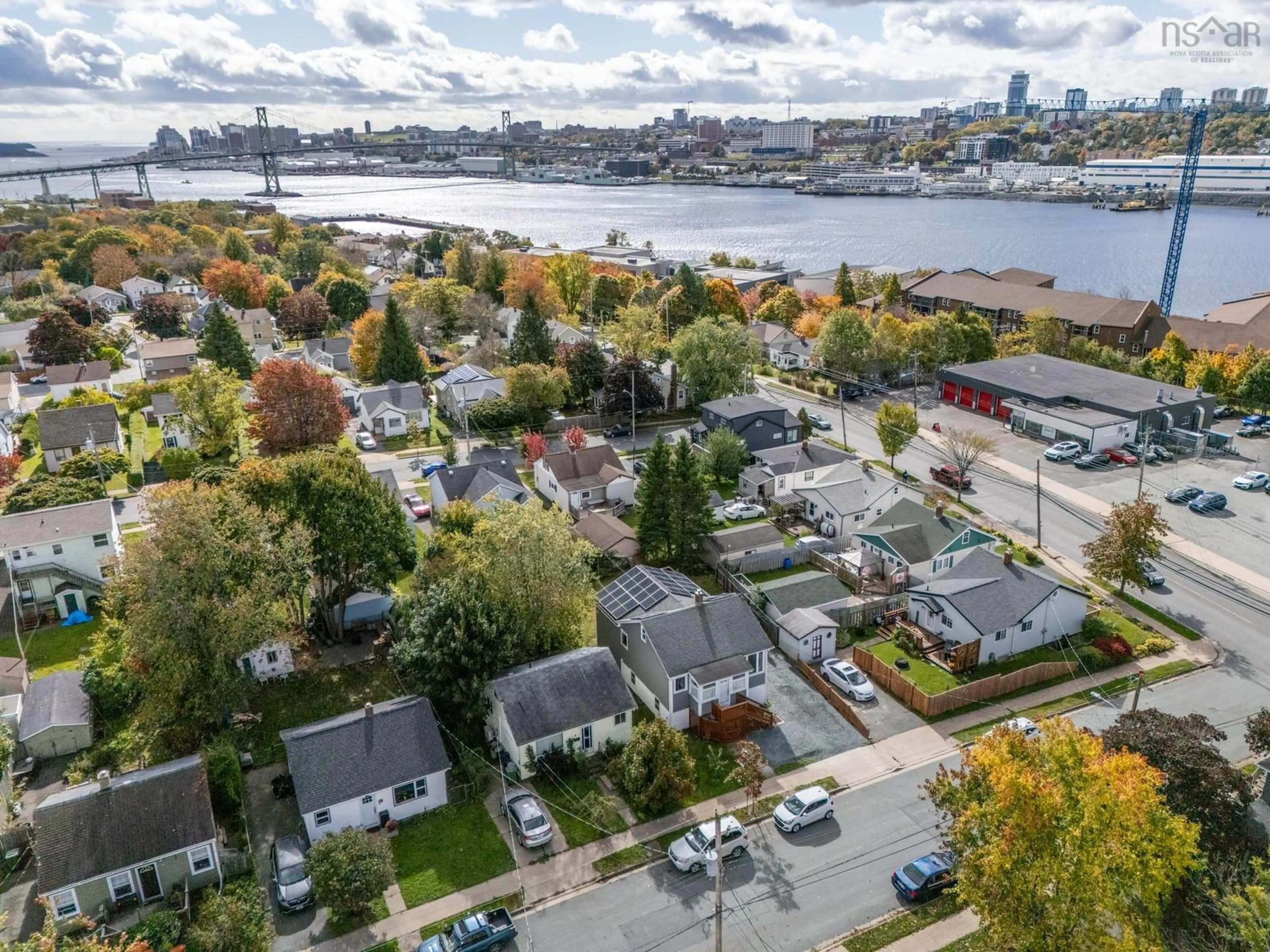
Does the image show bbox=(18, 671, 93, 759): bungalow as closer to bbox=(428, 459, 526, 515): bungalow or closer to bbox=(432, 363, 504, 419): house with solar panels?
bbox=(428, 459, 526, 515): bungalow

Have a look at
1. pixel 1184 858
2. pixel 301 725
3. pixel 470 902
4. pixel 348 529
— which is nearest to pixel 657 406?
pixel 348 529

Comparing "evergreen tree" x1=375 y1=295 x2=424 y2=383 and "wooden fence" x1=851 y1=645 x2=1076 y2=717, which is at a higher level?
"evergreen tree" x1=375 y1=295 x2=424 y2=383

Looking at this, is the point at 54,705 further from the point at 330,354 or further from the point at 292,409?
the point at 330,354

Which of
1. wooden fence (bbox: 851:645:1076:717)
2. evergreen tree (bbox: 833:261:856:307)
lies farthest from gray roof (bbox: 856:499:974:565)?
evergreen tree (bbox: 833:261:856:307)

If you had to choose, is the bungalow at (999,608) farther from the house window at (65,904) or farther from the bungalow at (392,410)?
the bungalow at (392,410)

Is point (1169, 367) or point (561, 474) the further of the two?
point (1169, 367)

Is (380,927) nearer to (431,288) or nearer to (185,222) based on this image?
(431,288)

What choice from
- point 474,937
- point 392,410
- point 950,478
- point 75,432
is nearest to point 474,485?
point 392,410
